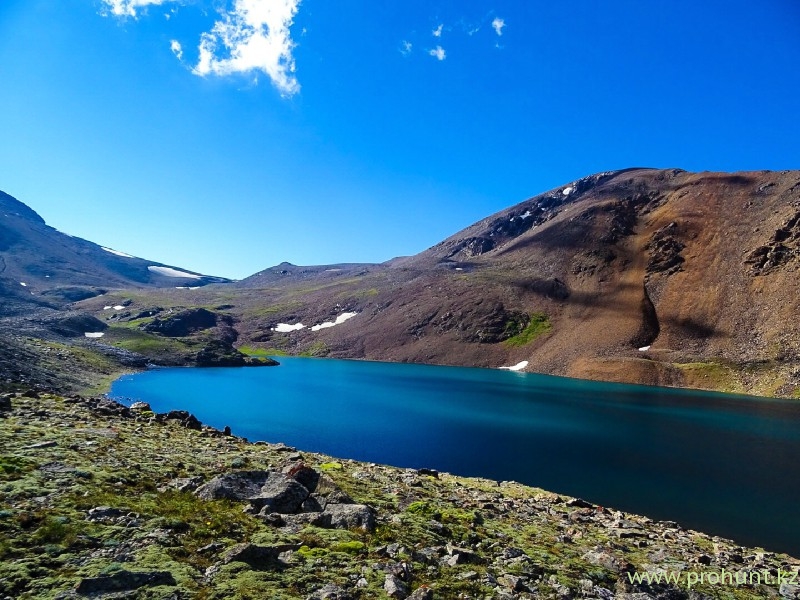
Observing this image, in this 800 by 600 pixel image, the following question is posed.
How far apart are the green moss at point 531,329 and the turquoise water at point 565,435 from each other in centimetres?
5774

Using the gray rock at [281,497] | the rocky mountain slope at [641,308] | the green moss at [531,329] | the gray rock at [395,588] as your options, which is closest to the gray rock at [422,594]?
the gray rock at [395,588]

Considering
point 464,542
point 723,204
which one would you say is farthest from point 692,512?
point 723,204

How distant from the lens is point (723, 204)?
568ft

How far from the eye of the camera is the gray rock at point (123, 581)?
709cm

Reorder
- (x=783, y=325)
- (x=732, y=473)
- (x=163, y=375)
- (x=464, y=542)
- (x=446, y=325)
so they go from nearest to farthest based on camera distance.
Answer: (x=464, y=542) → (x=732, y=473) → (x=163, y=375) → (x=783, y=325) → (x=446, y=325)

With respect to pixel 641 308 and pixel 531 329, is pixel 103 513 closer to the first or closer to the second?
pixel 531 329

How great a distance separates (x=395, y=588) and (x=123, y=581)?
4875 millimetres

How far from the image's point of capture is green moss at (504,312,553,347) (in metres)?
151

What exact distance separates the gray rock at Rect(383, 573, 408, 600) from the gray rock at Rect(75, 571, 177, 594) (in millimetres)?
3944

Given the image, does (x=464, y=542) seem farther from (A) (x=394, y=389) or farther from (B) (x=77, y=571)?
(A) (x=394, y=389)

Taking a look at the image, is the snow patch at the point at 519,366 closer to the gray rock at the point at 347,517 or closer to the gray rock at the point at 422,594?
the gray rock at the point at 347,517

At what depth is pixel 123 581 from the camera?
7406 mm

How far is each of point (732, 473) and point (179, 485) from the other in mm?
44822

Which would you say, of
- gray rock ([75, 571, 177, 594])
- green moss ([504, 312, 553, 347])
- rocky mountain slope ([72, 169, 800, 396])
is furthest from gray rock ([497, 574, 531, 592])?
green moss ([504, 312, 553, 347])
